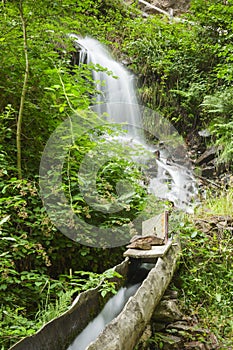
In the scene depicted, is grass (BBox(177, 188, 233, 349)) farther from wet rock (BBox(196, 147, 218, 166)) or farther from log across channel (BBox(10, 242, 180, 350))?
wet rock (BBox(196, 147, 218, 166))

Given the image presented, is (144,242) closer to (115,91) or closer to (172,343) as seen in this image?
(172,343)

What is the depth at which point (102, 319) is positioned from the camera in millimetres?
2477

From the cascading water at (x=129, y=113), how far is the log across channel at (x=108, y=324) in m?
3.67

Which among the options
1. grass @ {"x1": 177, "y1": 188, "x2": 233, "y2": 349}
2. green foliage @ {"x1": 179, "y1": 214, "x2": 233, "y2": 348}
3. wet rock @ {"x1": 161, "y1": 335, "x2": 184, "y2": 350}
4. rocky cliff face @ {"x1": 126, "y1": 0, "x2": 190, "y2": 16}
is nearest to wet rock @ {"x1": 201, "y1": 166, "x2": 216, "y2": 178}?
grass @ {"x1": 177, "y1": 188, "x2": 233, "y2": 349}

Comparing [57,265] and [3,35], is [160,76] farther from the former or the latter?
[57,265]

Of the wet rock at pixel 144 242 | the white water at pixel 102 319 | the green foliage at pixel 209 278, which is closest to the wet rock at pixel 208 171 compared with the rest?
the green foliage at pixel 209 278

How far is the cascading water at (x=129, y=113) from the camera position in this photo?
726 cm

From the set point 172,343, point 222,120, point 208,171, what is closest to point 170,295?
point 172,343

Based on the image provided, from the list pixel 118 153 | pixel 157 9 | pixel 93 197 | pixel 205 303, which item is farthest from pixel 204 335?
pixel 157 9

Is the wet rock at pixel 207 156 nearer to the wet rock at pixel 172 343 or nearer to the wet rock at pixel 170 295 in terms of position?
the wet rock at pixel 170 295

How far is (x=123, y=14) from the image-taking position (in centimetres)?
1227

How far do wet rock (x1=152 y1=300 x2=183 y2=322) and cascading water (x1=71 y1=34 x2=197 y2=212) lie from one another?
3.43 meters

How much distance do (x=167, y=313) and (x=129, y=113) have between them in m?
6.74

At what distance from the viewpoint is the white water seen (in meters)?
2.18
